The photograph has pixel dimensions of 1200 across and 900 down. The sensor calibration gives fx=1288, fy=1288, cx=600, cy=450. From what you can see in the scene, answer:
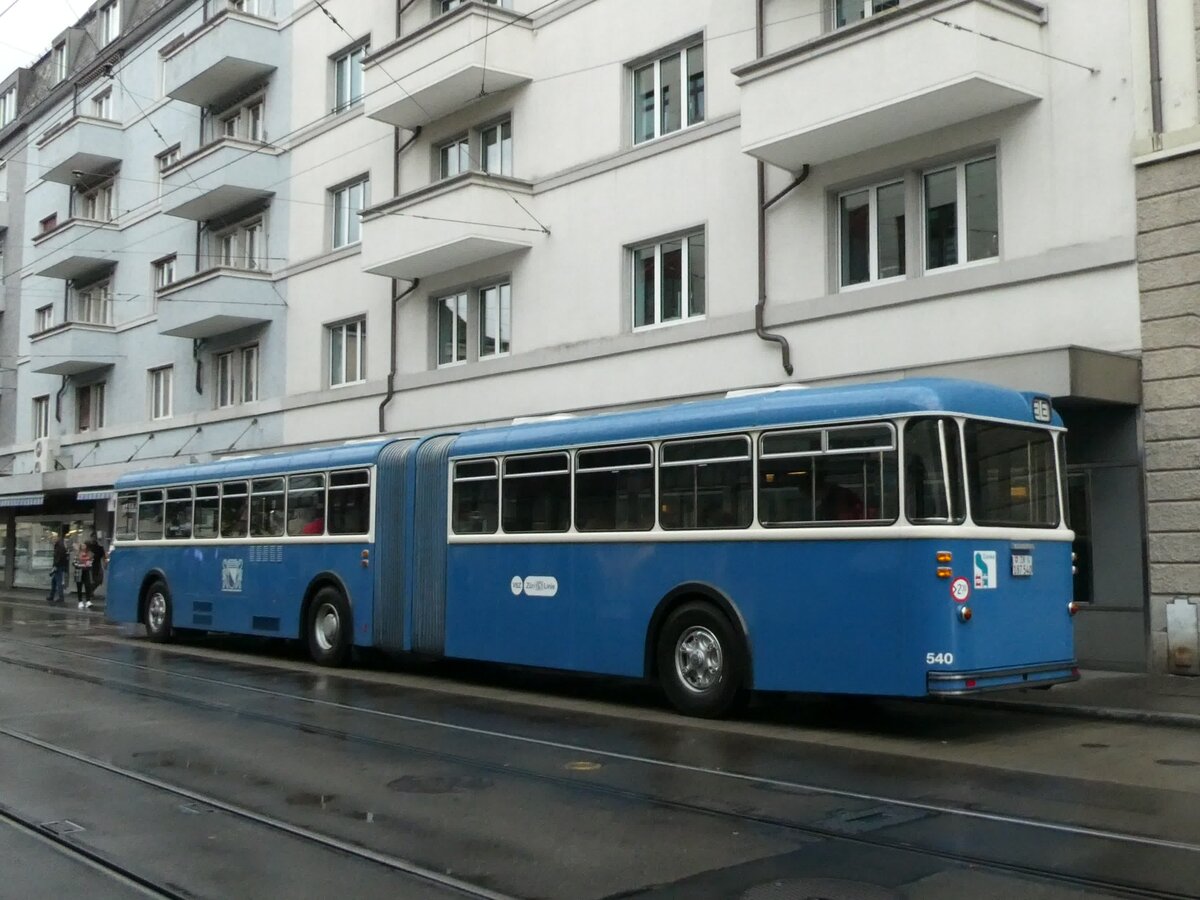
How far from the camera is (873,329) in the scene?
16.4 metres


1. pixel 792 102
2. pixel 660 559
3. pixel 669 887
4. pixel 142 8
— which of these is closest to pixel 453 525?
pixel 660 559

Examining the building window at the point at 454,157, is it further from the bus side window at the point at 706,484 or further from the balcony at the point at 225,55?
the bus side window at the point at 706,484

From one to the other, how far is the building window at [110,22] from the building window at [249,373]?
13336 mm

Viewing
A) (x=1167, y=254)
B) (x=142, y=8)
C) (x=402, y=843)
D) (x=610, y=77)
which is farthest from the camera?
(x=142, y=8)

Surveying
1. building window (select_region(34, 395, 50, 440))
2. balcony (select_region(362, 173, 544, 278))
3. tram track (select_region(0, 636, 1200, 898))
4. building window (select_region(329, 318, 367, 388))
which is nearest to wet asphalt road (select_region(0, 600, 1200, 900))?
tram track (select_region(0, 636, 1200, 898))

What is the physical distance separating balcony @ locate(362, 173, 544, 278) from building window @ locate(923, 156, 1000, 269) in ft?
25.3

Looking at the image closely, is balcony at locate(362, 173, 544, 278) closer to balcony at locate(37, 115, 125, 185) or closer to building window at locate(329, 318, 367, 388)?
building window at locate(329, 318, 367, 388)

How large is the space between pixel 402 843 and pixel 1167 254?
35.2 ft

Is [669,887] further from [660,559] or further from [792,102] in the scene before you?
[792,102]

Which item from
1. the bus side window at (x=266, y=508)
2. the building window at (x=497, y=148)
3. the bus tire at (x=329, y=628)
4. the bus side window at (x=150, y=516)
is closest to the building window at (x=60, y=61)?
the building window at (x=497, y=148)

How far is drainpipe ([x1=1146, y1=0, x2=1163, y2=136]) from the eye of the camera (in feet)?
45.7

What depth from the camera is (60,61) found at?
137 ft

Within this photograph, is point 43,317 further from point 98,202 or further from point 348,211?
point 348,211

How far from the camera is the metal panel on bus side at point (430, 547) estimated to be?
1530cm
